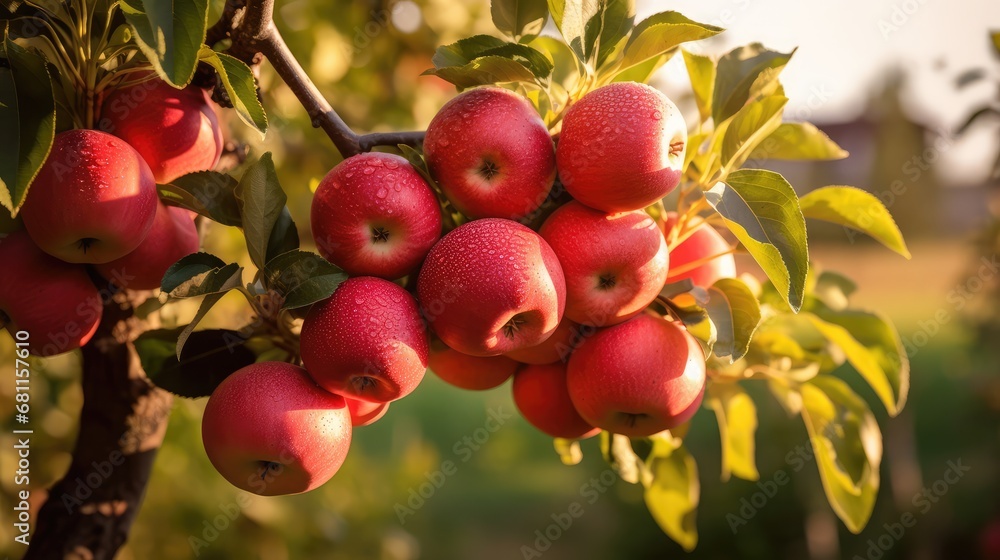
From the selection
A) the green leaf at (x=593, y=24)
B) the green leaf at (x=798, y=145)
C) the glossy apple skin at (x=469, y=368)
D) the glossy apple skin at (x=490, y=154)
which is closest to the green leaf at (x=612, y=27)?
the green leaf at (x=593, y=24)

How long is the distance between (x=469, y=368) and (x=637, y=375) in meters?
0.17

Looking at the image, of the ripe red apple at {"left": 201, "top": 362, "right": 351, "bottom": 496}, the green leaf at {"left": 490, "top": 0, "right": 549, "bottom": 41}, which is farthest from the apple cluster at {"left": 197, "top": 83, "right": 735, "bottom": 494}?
the green leaf at {"left": 490, "top": 0, "right": 549, "bottom": 41}

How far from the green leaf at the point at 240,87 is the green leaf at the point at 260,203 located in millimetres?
36

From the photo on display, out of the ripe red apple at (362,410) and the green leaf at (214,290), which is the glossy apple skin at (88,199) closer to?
the green leaf at (214,290)

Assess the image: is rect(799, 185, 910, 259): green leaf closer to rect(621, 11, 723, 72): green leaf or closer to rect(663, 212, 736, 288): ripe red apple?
rect(663, 212, 736, 288): ripe red apple

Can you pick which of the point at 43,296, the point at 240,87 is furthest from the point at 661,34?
the point at 43,296

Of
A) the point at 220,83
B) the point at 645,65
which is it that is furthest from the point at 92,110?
the point at 645,65

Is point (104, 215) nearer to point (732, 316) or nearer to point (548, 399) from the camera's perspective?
point (548, 399)

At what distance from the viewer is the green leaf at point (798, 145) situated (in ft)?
2.76

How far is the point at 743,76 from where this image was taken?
2.67 feet

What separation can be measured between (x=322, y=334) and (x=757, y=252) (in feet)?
1.22

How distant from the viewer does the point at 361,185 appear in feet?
2.21

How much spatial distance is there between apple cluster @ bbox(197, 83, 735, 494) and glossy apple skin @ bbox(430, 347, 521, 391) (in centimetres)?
6

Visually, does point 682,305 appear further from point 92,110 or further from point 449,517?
point 449,517
